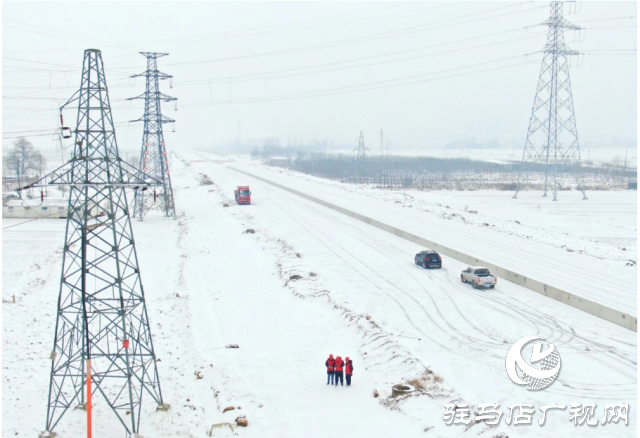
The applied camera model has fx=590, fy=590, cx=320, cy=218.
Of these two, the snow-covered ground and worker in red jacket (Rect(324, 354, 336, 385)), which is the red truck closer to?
the snow-covered ground

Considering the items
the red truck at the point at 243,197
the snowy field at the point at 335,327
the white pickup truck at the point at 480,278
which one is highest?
the red truck at the point at 243,197

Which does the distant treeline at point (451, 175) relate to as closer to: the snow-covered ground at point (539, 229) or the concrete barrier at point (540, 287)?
the snow-covered ground at point (539, 229)

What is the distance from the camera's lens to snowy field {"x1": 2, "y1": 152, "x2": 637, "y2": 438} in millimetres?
16344

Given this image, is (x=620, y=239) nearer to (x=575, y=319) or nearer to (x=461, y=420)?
(x=575, y=319)

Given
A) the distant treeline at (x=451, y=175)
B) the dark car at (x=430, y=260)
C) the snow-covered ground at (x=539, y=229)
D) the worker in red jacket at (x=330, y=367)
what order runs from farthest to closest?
the distant treeline at (x=451, y=175), the dark car at (x=430, y=260), the snow-covered ground at (x=539, y=229), the worker in red jacket at (x=330, y=367)

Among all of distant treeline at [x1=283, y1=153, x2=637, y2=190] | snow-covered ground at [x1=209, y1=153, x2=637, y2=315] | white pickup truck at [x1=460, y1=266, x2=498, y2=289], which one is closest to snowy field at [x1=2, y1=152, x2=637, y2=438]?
snow-covered ground at [x1=209, y1=153, x2=637, y2=315]

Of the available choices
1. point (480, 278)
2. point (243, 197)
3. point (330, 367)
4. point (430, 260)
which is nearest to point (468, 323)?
point (480, 278)

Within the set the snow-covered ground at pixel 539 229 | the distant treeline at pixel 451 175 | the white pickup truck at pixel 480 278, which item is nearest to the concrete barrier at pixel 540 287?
the snow-covered ground at pixel 539 229

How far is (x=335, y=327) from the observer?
24.3m

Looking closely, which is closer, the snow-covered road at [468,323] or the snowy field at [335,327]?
the snowy field at [335,327]

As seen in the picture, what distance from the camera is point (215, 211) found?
63031mm

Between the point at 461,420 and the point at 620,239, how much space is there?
38.5m

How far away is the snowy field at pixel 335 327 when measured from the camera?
16344 mm

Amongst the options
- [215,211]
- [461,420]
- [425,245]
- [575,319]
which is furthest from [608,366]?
[215,211]
